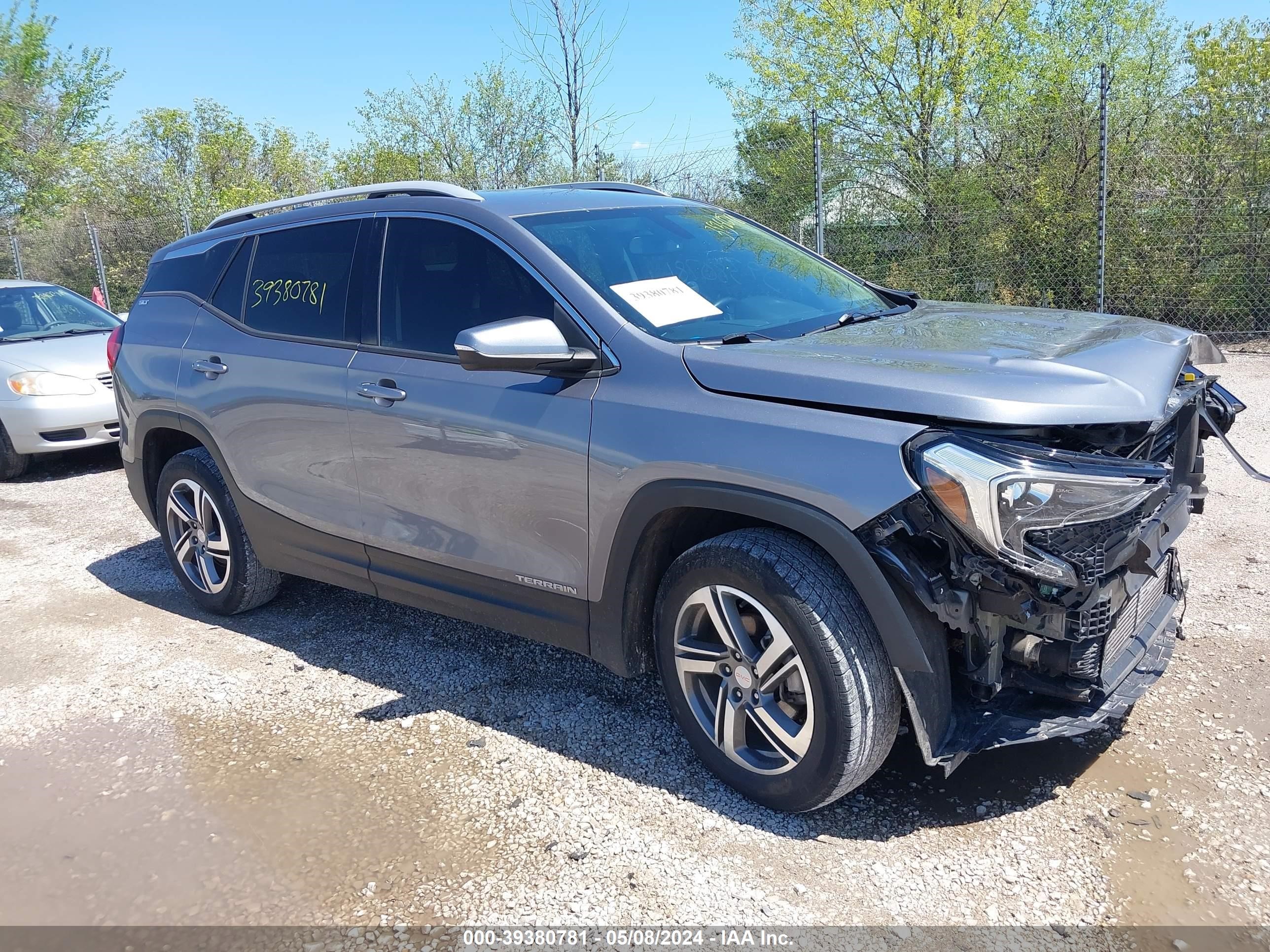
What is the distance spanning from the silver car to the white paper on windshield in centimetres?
619

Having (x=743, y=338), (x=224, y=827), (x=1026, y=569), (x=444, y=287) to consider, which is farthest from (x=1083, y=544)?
(x=224, y=827)

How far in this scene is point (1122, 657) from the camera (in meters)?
2.87

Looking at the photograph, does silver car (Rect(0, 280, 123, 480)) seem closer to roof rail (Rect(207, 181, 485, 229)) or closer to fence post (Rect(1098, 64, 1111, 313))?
roof rail (Rect(207, 181, 485, 229))

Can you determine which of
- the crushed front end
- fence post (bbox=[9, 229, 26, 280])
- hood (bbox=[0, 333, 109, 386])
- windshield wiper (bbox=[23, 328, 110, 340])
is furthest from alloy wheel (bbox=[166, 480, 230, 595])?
fence post (bbox=[9, 229, 26, 280])

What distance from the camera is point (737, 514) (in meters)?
2.97

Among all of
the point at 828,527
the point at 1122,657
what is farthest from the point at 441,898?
the point at 1122,657

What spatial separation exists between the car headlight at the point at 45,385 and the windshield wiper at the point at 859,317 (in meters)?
6.91

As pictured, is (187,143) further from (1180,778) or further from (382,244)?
(1180,778)

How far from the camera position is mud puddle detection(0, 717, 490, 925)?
2.77 meters

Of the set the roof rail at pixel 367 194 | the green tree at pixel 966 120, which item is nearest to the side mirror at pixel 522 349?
the roof rail at pixel 367 194

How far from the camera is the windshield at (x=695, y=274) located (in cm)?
335

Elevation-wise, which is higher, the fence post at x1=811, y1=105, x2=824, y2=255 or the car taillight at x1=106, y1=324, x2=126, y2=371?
the fence post at x1=811, y1=105, x2=824, y2=255

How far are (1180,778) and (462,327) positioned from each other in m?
2.81

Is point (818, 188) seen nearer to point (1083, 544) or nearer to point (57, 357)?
point (57, 357)
